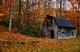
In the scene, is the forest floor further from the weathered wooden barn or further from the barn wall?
the barn wall

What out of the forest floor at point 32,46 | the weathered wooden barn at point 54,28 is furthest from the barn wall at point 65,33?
the forest floor at point 32,46

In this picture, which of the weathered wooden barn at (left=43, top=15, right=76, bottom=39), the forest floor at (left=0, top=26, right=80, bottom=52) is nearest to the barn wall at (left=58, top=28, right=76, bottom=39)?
the weathered wooden barn at (left=43, top=15, right=76, bottom=39)

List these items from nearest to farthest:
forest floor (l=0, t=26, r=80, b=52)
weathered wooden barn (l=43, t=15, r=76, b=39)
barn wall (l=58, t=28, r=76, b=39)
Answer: forest floor (l=0, t=26, r=80, b=52)
weathered wooden barn (l=43, t=15, r=76, b=39)
barn wall (l=58, t=28, r=76, b=39)

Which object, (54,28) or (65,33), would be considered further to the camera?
(65,33)

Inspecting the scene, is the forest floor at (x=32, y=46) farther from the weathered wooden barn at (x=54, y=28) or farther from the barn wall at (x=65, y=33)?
the barn wall at (x=65, y=33)

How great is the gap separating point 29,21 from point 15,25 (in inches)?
129

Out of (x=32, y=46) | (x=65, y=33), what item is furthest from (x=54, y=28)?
(x=32, y=46)

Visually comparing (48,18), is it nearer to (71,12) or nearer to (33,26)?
(33,26)

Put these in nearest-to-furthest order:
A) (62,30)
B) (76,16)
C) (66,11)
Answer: (62,30)
(76,16)
(66,11)

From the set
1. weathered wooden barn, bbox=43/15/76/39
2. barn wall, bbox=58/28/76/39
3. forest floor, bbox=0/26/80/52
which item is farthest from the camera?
barn wall, bbox=58/28/76/39

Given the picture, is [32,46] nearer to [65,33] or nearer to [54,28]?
A: [54,28]

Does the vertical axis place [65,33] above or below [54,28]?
below

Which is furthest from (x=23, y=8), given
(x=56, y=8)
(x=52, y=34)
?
(x=56, y=8)

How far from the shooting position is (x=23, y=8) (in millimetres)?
45281
